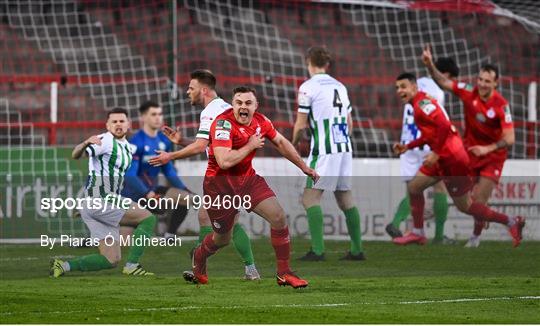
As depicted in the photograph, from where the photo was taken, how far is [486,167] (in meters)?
15.7

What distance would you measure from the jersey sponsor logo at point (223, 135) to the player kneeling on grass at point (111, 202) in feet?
7.17

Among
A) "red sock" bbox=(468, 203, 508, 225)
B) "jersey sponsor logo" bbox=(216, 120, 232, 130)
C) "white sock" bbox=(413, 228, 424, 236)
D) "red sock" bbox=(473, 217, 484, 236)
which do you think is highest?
"jersey sponsor logo" bbox=(216, 120, 232, 130)

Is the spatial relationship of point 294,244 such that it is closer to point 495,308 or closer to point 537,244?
point 537,244

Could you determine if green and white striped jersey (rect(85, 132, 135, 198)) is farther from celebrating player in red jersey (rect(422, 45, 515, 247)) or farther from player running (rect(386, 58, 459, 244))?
player running (rect(386, 58, 459, 244))

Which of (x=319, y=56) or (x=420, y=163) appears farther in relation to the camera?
(x=420, y=163)

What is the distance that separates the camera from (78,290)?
Answer: 1041 centimetres

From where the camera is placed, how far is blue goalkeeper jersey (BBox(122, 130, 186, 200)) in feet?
52.0

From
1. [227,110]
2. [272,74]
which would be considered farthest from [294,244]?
[272,74]

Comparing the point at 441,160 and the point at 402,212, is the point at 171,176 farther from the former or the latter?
the point at 441,160

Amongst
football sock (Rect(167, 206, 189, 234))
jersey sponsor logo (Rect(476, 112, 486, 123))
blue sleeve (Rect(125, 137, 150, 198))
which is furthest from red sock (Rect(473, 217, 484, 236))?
blue sleeve (Rect(125, 137, 150, 198))

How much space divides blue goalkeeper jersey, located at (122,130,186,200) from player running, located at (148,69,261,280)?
12.8 feet

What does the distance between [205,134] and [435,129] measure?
484 cm

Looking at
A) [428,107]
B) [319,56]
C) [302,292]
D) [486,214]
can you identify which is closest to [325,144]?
[319,56]

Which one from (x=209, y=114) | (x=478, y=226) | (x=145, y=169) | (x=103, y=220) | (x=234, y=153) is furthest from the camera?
(x=145, y=169)
